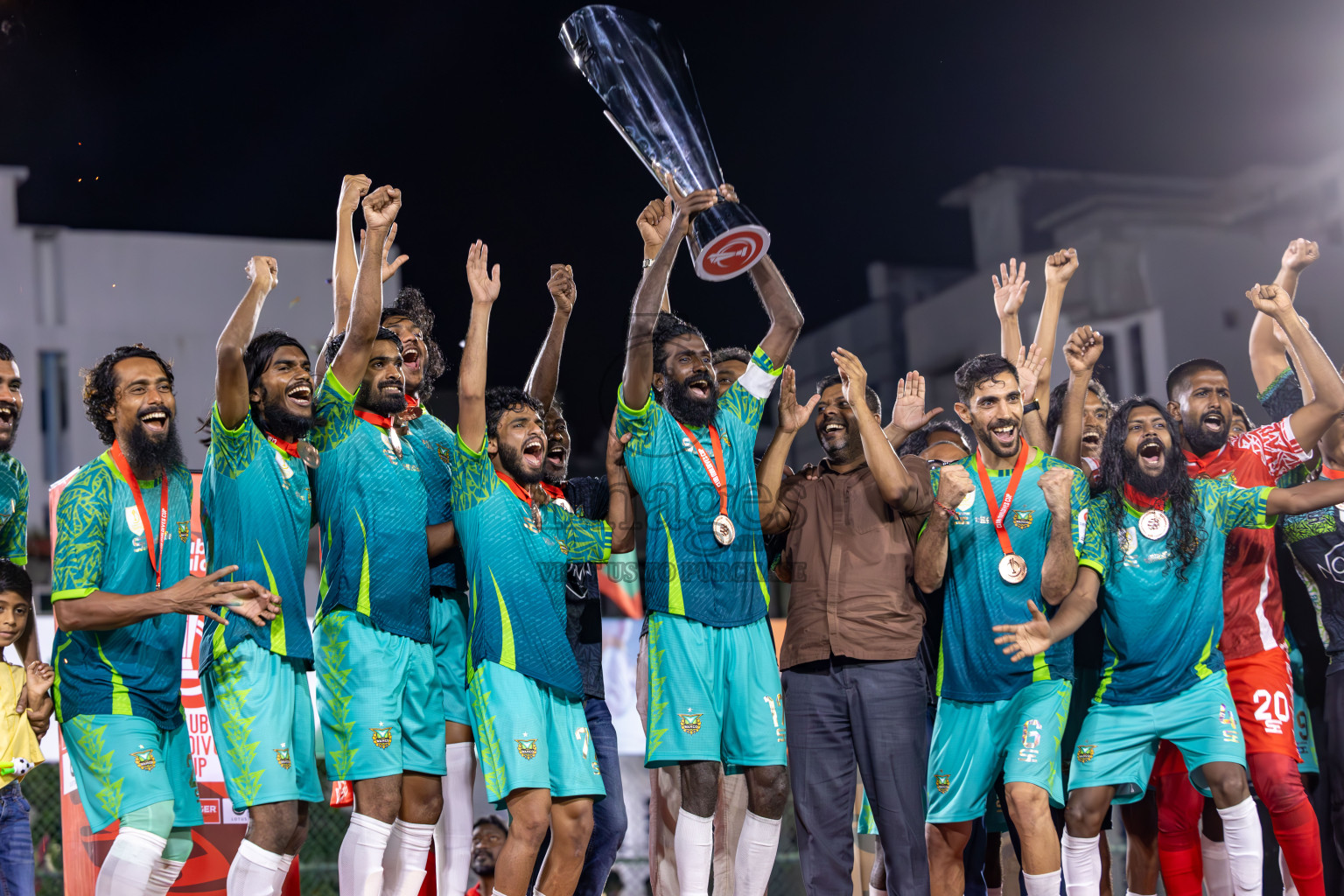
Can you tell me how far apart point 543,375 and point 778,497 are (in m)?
1.15

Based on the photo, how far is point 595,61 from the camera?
5051mm

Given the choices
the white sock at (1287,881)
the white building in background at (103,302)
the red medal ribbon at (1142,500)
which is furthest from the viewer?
the white building in background at (103,302)

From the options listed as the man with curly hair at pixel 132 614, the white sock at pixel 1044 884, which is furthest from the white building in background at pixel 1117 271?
the man with curly hair at pixel 132 614

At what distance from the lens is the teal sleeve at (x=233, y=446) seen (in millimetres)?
3801

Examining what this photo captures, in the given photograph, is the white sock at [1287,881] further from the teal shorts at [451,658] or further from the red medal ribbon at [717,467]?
the teal shorts at [451,658]

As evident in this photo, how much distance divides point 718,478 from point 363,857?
175cm

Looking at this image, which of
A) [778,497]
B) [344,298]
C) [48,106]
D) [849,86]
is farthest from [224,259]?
[778,497]

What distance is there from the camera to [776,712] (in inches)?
161

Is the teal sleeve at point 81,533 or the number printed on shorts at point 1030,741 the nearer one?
the teal sleeve at point 81,533

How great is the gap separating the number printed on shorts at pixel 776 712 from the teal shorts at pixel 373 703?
3.78ft

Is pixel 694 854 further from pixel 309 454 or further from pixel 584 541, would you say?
pixel 309 454

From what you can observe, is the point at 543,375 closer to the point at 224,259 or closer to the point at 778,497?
the point at 778,497

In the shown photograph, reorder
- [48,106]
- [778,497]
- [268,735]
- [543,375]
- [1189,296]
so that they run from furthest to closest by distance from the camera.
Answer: [1189,296] < [48,106] < [543,375] < [778,497] < [268,735]

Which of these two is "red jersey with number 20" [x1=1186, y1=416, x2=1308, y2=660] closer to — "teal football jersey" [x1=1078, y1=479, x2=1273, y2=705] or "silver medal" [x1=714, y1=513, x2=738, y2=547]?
"teal football jersey" [x1=1078, y1=479, x2=1273, y2=705]
